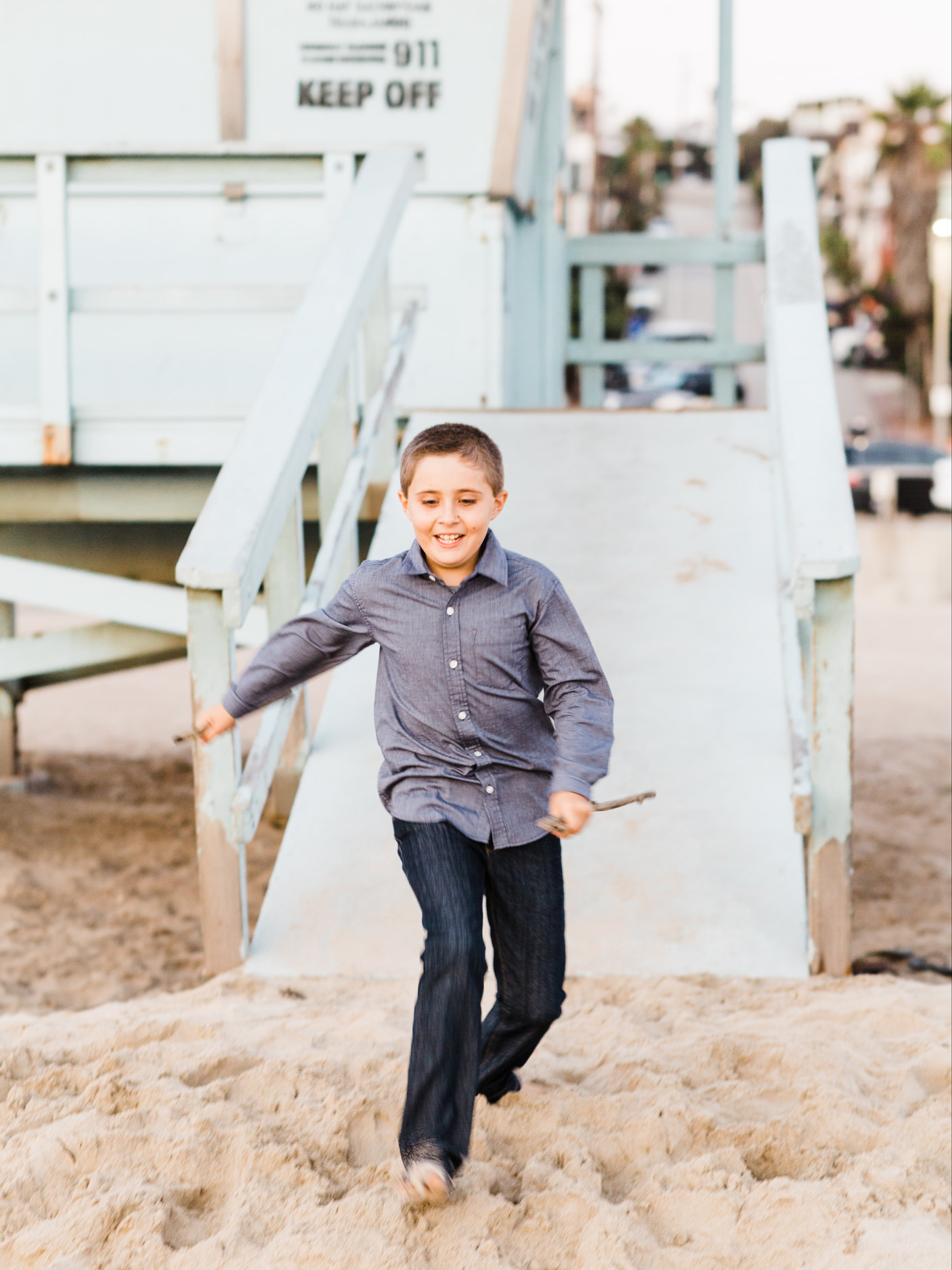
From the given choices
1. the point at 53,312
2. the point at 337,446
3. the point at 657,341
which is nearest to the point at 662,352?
the point at 657,341

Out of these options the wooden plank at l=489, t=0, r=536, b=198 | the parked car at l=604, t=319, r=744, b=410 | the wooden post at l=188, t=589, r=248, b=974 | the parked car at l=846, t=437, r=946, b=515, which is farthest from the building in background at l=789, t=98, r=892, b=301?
the wooden post at l=188, t=589, r=248, b=974

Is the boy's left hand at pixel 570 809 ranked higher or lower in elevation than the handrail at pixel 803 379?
lower

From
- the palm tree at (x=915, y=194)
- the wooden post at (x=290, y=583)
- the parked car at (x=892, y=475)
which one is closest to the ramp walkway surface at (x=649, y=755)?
the wooden post at (x=290, y=583)

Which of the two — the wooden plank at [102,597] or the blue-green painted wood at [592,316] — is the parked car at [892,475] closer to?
the blue-green painted wood at [592,316]

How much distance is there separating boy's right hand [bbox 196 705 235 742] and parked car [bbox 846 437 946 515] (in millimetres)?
21456

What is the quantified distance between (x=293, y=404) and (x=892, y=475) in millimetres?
22057

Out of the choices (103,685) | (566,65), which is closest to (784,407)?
(566,65)

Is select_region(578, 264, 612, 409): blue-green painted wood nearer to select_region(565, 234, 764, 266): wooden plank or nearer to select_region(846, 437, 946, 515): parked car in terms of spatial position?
select_region(565, 234, 764, 266): wooden plank

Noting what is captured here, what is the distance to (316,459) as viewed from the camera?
4672 mm

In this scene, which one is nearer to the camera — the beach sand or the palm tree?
the beach sand

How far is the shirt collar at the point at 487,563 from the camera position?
2.35 metres

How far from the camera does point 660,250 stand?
797 centimetres

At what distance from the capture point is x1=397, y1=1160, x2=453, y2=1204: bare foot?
2.21 metres

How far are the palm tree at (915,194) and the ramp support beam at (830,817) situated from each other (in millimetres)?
41352
